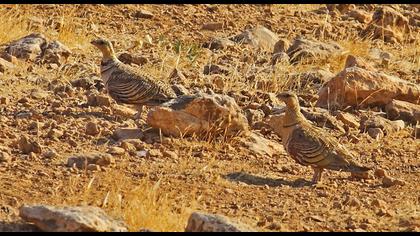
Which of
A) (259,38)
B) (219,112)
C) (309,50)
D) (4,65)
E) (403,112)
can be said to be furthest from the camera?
(259,38)

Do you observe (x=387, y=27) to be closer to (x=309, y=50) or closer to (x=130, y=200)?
(x=309, y=50)

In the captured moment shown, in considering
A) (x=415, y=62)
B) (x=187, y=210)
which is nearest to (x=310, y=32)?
(x=415, y=62)

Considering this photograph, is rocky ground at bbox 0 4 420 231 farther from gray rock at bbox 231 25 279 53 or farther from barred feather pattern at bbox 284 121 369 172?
barred feather pattern at bbox 284 121 369 172

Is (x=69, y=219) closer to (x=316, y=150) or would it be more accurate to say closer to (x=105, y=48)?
(x=316, y=150)

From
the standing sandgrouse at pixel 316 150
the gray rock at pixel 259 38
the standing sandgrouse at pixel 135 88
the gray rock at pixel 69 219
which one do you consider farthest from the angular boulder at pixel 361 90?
the gray rock at pixel 69 219

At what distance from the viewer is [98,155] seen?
994cm

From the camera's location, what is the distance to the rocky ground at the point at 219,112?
9.14 m

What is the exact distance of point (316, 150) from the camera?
10070 mm

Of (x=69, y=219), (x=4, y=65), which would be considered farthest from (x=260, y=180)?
(x=4, y=65)

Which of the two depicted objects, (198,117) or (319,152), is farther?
(198,117)

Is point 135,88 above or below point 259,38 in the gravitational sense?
below

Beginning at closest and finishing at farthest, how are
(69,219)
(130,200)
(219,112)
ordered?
(69,219) < (130,200) < (219,112)

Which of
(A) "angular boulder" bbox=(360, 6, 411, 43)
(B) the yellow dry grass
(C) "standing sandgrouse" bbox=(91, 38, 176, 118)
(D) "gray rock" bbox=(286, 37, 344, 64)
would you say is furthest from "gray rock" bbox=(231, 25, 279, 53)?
(B) the yellow dry grass

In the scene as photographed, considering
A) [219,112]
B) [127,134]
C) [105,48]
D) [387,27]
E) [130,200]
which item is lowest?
[127,134]
